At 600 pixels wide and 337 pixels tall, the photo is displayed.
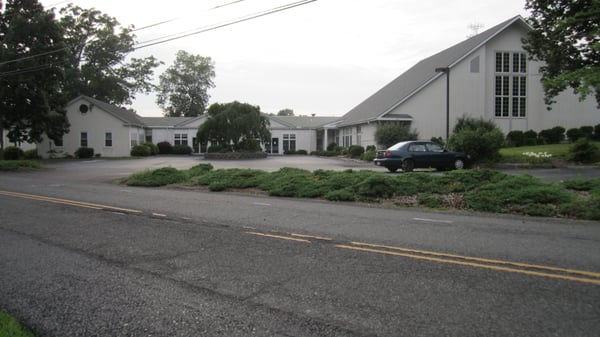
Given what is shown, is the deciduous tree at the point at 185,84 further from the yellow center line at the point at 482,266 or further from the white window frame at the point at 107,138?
the yellow center line at the point at 482,266

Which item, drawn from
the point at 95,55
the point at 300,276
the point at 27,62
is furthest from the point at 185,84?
the point at 300,276

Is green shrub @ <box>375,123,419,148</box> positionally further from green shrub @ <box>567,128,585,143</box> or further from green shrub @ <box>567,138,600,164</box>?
green shrub @ <box>567,128,585,143</box>

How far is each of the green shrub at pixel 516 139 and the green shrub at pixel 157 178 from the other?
948 inches

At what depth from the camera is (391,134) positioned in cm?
2958

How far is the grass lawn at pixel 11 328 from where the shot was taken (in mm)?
3615

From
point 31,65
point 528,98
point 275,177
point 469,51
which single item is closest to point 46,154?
point 31,65

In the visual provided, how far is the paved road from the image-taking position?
3859 mm

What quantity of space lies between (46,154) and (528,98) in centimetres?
4679

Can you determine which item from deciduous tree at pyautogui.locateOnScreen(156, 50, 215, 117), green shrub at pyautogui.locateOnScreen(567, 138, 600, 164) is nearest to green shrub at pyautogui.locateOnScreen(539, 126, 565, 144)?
green shrub at pyautogui.locateOnScreen(567, 138, 600, 164)

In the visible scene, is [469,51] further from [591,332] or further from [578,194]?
[591,332]

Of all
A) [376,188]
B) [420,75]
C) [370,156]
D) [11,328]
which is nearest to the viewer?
[11,328]

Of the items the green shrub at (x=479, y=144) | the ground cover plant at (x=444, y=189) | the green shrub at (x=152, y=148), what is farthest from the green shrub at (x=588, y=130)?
the green shrub at (x=152, y=148)

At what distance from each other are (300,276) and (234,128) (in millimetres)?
38752

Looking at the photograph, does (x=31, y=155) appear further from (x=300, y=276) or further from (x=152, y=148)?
(x=300, y=276)
